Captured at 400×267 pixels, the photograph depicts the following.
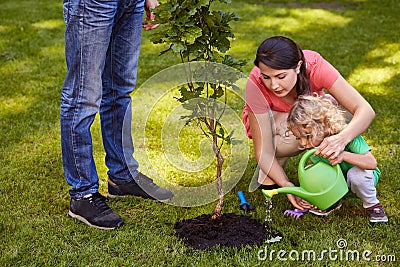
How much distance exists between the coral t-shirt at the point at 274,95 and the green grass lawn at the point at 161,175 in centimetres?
41

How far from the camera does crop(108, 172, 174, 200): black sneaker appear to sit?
285 centimetres

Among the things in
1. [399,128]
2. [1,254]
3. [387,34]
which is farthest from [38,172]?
[387,34]

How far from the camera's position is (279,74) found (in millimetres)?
2432

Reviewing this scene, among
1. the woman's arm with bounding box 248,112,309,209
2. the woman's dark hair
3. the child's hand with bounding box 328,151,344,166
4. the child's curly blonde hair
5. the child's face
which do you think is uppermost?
the woman's dark hair

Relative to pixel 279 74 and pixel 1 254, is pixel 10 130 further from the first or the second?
pixel 279 74

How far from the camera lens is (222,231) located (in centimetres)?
249

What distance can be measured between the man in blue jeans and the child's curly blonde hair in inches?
30.2

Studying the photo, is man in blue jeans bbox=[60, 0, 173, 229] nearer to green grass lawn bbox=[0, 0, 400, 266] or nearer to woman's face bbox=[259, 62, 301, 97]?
green grass lawn bbox=[0, 0, 400, 266]

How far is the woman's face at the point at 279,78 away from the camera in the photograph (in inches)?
95.6

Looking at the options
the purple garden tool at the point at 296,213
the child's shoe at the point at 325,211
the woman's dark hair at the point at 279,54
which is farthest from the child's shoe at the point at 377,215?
the woman's dark hair at the point at 279,54

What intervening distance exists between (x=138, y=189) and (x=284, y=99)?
2.87 ft

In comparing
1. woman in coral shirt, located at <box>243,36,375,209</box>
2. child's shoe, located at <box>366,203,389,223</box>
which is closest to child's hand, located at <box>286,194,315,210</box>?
woman in coral shirt, located at <box>243,36,375,209</box>

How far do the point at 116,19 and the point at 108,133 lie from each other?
0.60 meters

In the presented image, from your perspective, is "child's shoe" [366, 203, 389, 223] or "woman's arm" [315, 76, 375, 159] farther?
"child's shoe" [366, 203, 389, 223]
